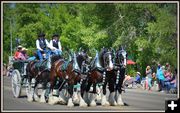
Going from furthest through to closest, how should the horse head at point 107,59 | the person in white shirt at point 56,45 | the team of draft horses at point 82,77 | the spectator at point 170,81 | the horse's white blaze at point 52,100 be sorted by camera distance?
the spectator at point 170,81, the person in white shirt at point 56,45, the horse's white blaze at point 52,100, the team of draft horses at point 82,77, the horse head at point 107,59

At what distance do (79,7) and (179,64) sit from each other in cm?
358

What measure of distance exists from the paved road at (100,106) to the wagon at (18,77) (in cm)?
20

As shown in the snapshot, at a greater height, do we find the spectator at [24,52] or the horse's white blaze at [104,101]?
the spectator at [24,52]

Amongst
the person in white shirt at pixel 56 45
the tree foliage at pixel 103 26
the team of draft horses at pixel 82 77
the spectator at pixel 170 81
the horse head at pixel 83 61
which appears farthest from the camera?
the spectator at pixel 170 81

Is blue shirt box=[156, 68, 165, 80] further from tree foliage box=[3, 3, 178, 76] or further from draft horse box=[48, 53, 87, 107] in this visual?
draft horse box=[48, 53, 87, 107]

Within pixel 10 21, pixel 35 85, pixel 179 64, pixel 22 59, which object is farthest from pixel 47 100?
pixel 179 64

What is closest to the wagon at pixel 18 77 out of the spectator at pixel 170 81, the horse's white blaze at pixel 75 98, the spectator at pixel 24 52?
the spectator at pixel 24 52

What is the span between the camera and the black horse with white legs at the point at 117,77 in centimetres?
1264

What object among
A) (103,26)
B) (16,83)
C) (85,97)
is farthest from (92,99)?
(103,26)

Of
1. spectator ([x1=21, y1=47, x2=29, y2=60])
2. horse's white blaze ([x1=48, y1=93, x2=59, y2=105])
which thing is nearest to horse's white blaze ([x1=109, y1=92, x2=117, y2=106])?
horse's white blaze ([x1=48, y1=93, x2=59, y2=105])

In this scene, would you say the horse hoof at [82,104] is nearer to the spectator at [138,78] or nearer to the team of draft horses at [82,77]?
the team of draft horses at [82,77]

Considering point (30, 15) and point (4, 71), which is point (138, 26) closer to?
point (30, 15)

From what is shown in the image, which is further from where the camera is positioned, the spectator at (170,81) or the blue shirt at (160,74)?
the blue shirt at (160,74)

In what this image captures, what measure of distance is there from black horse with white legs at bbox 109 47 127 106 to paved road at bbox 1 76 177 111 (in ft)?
0.93
